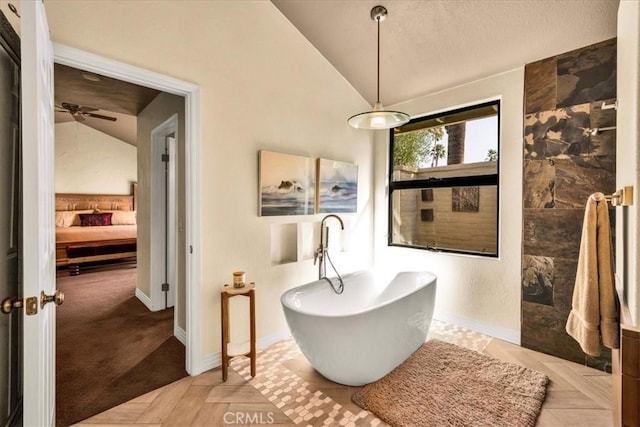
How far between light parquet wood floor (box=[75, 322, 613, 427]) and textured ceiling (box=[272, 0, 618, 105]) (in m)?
2.49

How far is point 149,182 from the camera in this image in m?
3.39

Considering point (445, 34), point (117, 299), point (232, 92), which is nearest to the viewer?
point (232, 92)

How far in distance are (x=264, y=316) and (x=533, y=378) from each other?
6.80 feet

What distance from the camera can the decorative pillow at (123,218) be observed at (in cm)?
671

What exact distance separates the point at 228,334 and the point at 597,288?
7.12 feet

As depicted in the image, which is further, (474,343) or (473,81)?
(473,81)

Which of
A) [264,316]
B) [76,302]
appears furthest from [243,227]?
[76,302]

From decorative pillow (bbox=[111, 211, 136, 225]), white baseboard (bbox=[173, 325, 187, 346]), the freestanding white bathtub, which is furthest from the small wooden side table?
decorative pillow (bbox=[111, 211, 136, 225])

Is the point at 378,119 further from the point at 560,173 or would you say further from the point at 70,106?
the point at 70,106

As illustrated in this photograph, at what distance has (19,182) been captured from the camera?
4.83 feet

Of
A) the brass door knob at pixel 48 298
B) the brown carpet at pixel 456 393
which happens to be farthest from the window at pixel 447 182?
the brass door knob at pixel 48 298

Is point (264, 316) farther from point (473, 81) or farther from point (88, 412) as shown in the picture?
point (473, 81)

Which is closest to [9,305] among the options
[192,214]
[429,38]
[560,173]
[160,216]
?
[192,214]

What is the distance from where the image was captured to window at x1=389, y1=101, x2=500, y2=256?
293 cm
